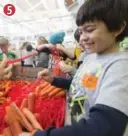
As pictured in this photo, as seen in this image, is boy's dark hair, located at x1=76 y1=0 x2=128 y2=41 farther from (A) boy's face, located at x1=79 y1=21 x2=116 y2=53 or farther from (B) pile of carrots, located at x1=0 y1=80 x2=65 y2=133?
(B) pile of carrots, located at x1=0 y1=80 x2=65 y2=133

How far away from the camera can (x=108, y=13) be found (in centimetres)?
72

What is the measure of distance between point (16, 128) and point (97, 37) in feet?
1.29

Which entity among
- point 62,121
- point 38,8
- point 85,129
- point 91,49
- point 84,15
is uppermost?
point 38,8

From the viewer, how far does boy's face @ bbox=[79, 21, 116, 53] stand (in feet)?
2.37

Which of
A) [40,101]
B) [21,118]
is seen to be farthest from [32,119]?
[40,101]

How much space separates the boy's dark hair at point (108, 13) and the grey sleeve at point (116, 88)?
14 cm

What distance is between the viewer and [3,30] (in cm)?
905

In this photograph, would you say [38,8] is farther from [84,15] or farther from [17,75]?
[84,15]

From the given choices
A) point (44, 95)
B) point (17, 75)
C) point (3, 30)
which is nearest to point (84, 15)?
point (44, 95)

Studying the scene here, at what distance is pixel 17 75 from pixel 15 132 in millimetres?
1084

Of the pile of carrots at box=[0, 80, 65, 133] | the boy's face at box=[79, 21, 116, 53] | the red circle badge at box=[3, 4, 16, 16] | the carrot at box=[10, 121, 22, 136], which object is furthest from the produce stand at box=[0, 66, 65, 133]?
the red circle badge at box=[3, 4, 16, 16]

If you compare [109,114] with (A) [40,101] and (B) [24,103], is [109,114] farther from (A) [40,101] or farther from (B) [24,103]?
(A) [40,101]

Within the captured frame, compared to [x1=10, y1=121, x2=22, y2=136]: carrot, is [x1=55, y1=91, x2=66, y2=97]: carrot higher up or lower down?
lower down

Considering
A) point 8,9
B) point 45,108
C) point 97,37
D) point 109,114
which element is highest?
point 8,9
